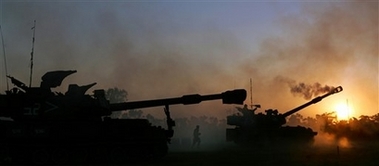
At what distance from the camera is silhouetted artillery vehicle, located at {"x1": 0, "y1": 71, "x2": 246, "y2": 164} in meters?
26.3

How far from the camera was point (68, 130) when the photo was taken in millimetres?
26578

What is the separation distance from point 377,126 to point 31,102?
38.7 meters

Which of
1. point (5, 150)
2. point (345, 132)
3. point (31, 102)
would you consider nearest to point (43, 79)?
point (31, 102)

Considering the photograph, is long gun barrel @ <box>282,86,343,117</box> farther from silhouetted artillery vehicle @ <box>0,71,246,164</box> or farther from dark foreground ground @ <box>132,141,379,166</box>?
silhouetted artillery vehicle @ <box>0,71,246,164</box>

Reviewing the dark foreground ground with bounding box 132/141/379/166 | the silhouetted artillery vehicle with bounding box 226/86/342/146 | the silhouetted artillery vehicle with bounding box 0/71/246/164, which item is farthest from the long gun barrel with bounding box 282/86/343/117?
the silhouetted artillery vehicle with bounding box 0/71/246/164

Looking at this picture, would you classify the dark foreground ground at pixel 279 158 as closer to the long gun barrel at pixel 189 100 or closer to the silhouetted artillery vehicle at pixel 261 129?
the long gun barrel at pixel 189 100

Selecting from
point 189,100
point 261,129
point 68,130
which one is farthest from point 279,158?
point 261,129

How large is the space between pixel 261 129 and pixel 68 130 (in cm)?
2019

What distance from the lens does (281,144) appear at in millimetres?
43844

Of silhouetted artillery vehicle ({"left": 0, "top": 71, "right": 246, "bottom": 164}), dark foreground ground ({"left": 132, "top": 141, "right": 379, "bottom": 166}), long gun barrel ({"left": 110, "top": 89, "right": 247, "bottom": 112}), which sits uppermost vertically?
long gun barrel ({"left": 110, "top": 89, "right": 247, "bottom": 112})

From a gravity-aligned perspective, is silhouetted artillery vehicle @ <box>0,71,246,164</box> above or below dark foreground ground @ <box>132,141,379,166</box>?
above

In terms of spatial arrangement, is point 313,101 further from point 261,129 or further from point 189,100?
point 189,100

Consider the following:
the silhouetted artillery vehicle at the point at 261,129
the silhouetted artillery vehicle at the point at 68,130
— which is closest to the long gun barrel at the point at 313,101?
the silhouetted artillery vehicle at the point at 261,129

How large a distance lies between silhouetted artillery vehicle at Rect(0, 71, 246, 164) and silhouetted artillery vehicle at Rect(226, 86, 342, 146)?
15870 millimetres
